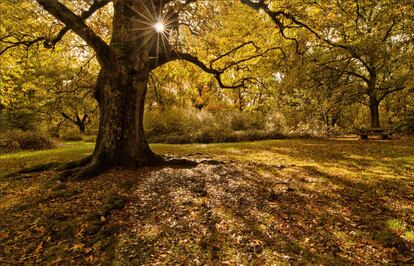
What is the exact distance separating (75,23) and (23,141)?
39.1 ft

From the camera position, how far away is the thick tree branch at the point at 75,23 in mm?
5898

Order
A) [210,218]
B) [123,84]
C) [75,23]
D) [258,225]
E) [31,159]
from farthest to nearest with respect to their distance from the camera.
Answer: [31,159]
[123,84]
[75,23]
[210,218]
[258,225]

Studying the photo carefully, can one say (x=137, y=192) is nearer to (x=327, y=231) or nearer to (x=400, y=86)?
(x=327, y=231)

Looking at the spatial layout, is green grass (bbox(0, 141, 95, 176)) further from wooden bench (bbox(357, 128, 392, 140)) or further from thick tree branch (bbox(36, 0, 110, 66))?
wooden bench (bbox(357, 128, 392, 140))

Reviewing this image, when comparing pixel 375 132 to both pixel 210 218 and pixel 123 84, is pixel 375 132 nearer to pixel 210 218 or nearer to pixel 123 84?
pixel 210 218

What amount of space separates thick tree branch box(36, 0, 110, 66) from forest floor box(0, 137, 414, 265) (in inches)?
133

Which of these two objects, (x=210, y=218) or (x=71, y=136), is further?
(x=71, y=136)

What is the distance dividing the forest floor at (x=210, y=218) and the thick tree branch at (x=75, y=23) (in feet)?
11.1

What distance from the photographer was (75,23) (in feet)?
19.9

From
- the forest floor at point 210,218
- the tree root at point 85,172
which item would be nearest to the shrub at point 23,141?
the forest floor at point 210,218

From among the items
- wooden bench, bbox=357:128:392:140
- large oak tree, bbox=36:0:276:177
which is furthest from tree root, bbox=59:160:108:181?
wooden bench, bbox=357:128:392:140

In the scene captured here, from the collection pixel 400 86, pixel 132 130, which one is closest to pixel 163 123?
pixel 132 130

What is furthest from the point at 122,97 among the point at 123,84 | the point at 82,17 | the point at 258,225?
the point at 258,225

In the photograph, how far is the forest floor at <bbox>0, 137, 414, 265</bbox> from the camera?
10.1ft
